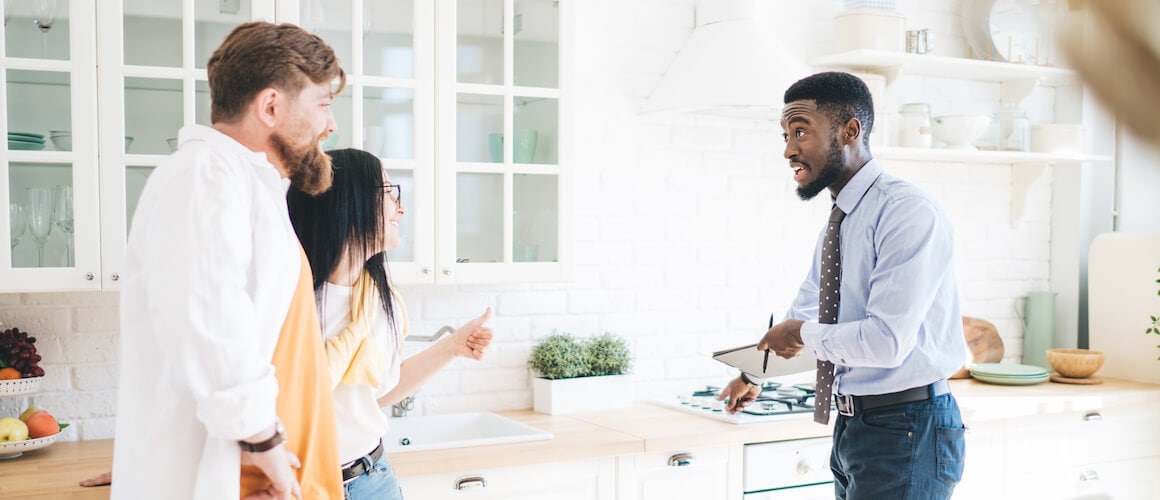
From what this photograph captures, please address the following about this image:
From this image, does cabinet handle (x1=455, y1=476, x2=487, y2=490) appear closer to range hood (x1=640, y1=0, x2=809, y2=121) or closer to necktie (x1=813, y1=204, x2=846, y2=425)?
necktie (x1=813, y1=204, x2=846, y2=425)

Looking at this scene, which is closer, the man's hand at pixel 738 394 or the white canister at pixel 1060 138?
the man's hand at pixel 738 394

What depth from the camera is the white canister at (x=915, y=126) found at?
362 cm

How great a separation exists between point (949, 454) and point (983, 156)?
6.10 feet

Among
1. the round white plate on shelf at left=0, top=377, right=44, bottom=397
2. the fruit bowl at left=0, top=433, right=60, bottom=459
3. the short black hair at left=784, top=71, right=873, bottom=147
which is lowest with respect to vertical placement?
the fruit bowl at left=0, top=433, right=60, bottom=459

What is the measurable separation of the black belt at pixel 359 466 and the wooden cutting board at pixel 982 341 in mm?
2672

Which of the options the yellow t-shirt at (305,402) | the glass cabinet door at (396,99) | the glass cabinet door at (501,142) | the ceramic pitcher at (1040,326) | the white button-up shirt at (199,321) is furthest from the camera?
the ceramic pitcher at (1040,326)

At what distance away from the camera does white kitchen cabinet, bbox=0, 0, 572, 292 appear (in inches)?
90.7

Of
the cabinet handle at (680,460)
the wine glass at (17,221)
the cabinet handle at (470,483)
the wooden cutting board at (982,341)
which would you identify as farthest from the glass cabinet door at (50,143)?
the wooden cutting board at (982,341)

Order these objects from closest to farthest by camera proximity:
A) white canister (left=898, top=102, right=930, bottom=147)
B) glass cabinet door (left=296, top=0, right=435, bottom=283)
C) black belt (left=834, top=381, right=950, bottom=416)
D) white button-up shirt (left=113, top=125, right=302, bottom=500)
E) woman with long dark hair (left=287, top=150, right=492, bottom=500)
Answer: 1. white button-up shirt (left=113, top=125, right=302, bottom=500)
2. woman with long dark hair (left=287, top=150, right=492, bottom=500)
3. black belt (left=834, top=381, right=950, bottom=416)
4. glass cabinet door (left=296, top=0, right=435, bottom=283)
5. white canister (left=898, top=102, right=930, bottom=147)

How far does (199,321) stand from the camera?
1397mm

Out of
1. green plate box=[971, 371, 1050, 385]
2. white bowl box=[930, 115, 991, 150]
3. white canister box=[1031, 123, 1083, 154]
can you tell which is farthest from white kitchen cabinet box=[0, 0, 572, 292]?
white canister box=[1031, 123, 1083, 154]

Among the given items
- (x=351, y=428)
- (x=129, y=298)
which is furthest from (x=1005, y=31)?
(x=129, y=298)

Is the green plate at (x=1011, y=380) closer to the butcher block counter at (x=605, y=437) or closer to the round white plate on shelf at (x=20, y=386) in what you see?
the butcher block counter at (x=605, y=437)

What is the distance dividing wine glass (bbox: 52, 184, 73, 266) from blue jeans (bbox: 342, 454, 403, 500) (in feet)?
3.08
